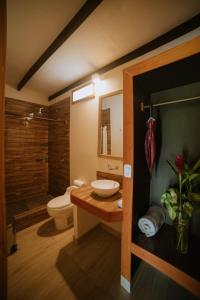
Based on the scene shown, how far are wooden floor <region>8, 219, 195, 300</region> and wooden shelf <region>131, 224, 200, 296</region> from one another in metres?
0.48

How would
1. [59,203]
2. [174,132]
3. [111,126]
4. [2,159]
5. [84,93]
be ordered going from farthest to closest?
[84,93]
[59,203]
[111,126]
[174,132]
[2,159]

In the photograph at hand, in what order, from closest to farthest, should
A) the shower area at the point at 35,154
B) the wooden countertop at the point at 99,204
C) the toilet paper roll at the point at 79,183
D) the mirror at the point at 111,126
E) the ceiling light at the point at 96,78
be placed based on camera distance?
the wooden countertop at the point at 99,204, the mirror at the point at 111,126, the ceiling light at the point at 96,78, the toilet paper roll at the point at 79,183, the shower area at the point at 35,154

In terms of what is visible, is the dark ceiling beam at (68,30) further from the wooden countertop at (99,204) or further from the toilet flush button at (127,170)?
the wooden countertop at (99,204)

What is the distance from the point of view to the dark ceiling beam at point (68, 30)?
3.96 ft

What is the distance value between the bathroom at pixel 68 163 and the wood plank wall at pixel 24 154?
0.02 metres

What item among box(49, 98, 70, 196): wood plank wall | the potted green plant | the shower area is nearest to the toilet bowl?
the shower area

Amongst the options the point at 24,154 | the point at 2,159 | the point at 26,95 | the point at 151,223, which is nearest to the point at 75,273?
the point at 151,223

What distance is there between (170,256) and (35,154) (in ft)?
10.2

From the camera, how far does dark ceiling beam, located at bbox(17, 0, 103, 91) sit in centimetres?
121

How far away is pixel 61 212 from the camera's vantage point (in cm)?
207

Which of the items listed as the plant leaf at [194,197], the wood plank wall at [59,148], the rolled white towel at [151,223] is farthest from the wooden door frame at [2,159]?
the wood plank wall at [59,148]

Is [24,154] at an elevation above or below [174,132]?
below

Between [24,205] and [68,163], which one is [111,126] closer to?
[68,163]

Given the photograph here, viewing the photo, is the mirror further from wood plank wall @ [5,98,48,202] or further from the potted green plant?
wood plank wall @ [5,98,48,202]
